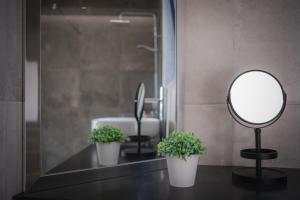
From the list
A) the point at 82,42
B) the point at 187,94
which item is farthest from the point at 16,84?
the point at 187,94

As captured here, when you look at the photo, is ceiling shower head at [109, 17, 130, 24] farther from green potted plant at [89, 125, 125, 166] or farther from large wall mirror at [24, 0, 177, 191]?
green potted plant at [89, 125, 125, 166]

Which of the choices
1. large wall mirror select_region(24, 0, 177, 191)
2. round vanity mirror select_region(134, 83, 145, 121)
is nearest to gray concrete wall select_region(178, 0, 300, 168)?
large wall mirror select_region(24, 0, 177, 191)

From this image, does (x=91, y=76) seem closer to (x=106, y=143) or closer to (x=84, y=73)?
(x=84, y=73)

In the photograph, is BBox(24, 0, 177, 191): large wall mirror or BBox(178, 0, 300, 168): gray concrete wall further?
BBox(178, 0, 300, 168): gray concrete wall

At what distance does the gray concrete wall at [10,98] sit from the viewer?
0.90 metres

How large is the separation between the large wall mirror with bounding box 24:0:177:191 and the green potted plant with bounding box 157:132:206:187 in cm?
28

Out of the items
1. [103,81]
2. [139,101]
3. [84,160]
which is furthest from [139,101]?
[84,160]

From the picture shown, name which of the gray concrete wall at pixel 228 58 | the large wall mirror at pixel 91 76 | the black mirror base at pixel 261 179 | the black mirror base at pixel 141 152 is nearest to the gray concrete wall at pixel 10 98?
the large wall mirror at pixel 91 76

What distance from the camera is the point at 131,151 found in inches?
49.9

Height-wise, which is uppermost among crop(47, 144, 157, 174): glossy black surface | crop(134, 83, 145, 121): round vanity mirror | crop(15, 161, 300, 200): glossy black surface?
crop(134, 83, 145, 121): round vanity mirror

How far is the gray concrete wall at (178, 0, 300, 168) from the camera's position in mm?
1206

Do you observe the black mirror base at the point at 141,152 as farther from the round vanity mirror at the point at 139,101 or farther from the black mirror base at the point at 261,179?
the black mirror base at the point at 261,179

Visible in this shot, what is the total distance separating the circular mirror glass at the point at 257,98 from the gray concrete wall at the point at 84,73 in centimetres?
42

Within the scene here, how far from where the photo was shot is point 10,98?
923 millimetres
